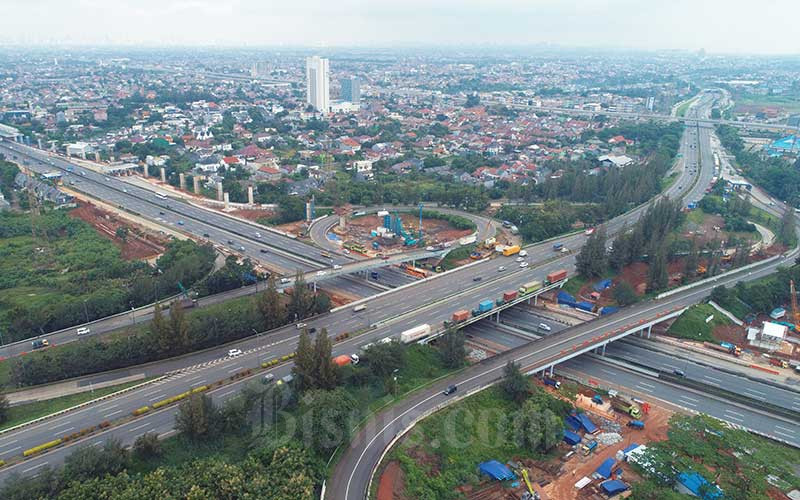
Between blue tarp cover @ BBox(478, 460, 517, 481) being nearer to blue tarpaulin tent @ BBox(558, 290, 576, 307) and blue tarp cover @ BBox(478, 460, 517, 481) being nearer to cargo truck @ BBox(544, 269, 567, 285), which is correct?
blue tarpaulin tent @ BBox(558, 290, 576, 307)

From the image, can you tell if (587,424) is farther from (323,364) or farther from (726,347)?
(726,347)

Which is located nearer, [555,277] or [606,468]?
[606,468]

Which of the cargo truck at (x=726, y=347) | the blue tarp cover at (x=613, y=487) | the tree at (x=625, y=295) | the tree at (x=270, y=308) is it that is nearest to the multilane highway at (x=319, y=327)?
the tree at (x=270, y=308)

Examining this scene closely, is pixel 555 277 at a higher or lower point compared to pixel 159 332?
lower

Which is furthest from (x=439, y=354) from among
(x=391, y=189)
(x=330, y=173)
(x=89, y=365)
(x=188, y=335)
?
(x=330, y=173)

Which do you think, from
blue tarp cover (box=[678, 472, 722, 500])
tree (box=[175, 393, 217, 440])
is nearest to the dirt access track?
tree (box=[175, 393, 217, 440])

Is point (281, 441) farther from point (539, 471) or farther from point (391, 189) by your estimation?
point (391, 189)

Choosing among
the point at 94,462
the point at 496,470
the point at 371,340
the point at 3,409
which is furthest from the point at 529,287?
the point at 3,409
